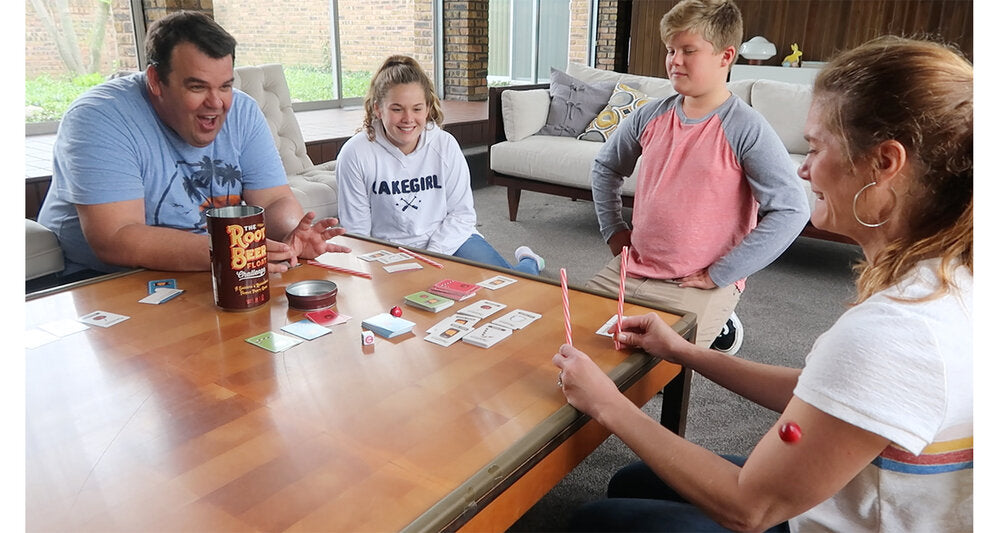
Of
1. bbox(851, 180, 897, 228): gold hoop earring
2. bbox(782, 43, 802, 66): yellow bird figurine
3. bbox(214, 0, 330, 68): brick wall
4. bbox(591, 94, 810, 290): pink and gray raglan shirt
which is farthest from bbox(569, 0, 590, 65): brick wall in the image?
bbox(851, 180, 897, 228): gold hoop earring

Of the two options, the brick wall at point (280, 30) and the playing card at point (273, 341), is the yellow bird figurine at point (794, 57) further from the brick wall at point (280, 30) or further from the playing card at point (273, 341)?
the playing card at point (273, 341)

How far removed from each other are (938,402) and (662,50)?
843 cm

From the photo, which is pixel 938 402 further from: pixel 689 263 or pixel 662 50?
pixel 662 50

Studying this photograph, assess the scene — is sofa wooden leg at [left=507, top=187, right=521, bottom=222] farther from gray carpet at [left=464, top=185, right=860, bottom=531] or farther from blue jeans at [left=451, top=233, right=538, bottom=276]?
blue jeans at [left=451, top=233, right=538, bottom=276]

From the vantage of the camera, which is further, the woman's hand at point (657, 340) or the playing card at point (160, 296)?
the playing card at point (160, 296)

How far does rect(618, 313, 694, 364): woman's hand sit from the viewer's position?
1.21 meters

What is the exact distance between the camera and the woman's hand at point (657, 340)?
3.95 ft

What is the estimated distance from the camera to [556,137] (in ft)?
15.6

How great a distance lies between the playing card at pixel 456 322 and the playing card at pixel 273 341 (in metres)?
0.25

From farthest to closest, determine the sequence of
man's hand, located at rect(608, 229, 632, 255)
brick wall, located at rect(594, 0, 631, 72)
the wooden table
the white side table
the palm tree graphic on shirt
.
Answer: brick wall, located at rect(594, 0, 631, 72)
the white side table
man's hand, located at rect(608, 229, 632, 255)
the palm tree graphic on shirt
the wooden table

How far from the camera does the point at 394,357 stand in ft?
3.71

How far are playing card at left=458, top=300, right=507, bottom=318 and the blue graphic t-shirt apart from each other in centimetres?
89

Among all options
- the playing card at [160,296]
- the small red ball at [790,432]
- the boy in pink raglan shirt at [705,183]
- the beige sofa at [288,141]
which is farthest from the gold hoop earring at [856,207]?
the beige sofa at [288,141]

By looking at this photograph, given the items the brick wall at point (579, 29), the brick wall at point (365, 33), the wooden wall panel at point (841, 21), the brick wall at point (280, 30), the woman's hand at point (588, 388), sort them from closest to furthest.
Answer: the woman's hand at point (588, 388) → the brick wall at point (280, 30) → the brick wall at point (365, 33) → the wooden wall panel at point (841, 21) → the brick wall at point (579, 29)
